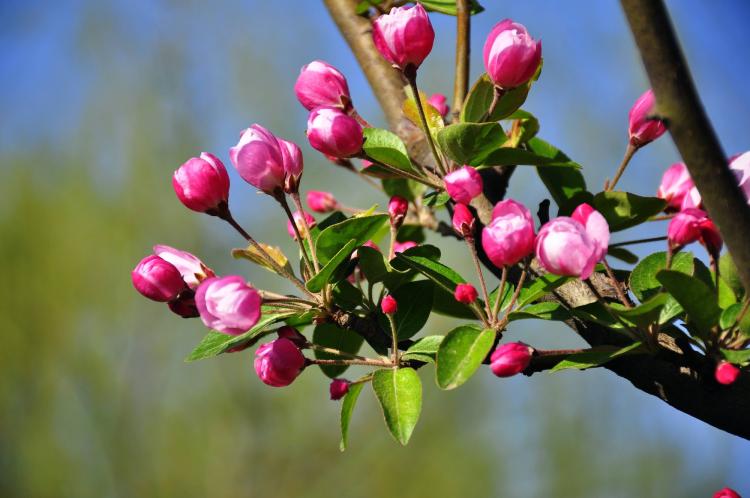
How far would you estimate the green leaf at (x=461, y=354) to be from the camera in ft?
1.53

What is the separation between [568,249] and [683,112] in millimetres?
112

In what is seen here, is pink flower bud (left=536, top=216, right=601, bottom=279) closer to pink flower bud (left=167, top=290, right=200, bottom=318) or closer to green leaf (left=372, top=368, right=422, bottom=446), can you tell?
green leaf (left=372, top=368, right=422, bottom=446)

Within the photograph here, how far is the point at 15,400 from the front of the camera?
→ 4211 mm

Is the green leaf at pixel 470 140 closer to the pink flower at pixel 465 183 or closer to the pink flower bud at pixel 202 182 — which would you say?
the pink flower at pixel 465 183

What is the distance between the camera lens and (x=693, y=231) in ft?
1.67

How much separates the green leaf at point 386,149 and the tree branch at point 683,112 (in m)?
0.25

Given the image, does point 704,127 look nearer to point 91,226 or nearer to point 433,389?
point 433,389

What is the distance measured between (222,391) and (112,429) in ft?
1.96

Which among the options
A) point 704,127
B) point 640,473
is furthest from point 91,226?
point 704,127

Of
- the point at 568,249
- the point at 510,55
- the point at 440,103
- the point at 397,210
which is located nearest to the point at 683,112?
the point at 568,249

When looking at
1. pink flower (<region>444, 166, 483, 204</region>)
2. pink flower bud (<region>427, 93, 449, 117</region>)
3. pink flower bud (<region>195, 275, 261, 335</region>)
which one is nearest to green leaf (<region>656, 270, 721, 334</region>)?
pink flower (<region>444, 166, 483, 204</region>)

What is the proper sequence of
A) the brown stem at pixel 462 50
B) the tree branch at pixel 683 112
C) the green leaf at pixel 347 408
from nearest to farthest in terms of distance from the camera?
the tree branch at pixel 683 112 → the green leaf at pixel 347 408 → the brown stem at pixel 462 50

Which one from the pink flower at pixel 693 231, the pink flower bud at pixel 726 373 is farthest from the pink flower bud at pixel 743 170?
the pink flower bud at pixel 726 373

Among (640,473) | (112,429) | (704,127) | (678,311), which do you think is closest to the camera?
(704,127)
